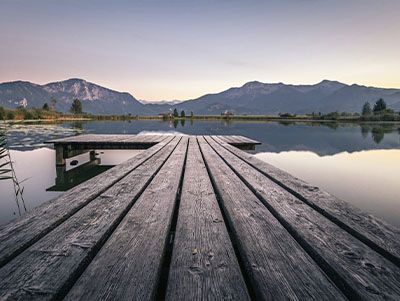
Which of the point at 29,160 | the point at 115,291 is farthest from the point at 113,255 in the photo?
the point at 29,160

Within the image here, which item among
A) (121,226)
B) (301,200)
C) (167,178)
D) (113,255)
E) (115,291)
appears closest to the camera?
(115,291)

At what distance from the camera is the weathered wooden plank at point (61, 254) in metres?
0.85

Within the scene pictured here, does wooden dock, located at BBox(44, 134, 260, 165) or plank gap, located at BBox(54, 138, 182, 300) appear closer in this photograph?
plank gap, located at BBox(54, 138, 182, 300)

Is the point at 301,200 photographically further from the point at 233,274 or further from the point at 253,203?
the point at 233,274

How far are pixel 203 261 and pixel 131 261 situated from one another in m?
0.39

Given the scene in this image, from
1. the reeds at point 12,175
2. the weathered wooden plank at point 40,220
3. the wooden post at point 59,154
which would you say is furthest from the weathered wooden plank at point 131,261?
the wooden post at point 59,154

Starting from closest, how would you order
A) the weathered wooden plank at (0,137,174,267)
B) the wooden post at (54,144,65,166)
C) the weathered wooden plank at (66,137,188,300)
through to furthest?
the weathered wooden plank at (66,137,188,300) → the weathered wooden plank at (0,137,174,267) → the wooden post at (54,144,65,166)

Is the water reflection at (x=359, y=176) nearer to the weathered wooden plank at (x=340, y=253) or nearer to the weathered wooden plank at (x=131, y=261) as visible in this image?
the weathered wooden plank at (x=340, y=253)

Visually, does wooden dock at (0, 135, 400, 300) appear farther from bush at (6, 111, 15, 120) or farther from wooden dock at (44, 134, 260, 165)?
bush at (6, 111, 15, 120)

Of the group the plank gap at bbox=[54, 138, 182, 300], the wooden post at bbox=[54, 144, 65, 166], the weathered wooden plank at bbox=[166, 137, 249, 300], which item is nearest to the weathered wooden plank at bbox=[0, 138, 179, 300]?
the plank gap at bbox=[54, 138, 182, 300]

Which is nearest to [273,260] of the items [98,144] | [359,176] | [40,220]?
[40,220]

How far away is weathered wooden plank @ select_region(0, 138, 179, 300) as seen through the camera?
0.85m

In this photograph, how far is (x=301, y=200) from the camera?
204 cm

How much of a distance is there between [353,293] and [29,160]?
36.5ft
